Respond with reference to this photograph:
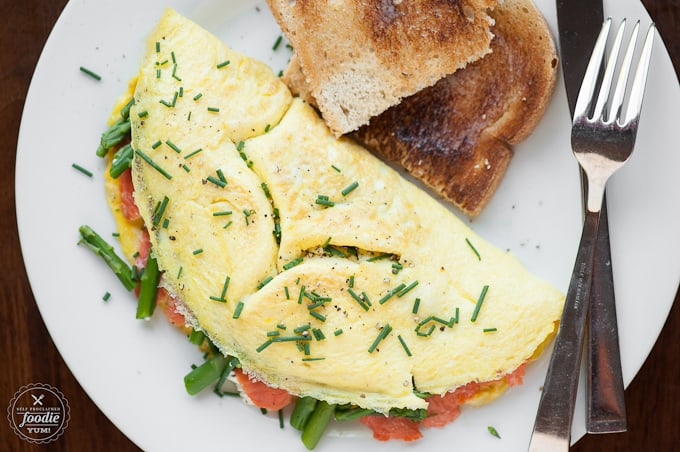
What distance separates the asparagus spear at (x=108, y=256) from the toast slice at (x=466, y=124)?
0.98 m

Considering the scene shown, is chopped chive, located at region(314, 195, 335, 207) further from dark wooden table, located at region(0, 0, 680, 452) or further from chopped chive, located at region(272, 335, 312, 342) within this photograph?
dark wooden table, located at region(0, 0, 680, 452)

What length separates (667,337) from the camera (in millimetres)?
2875

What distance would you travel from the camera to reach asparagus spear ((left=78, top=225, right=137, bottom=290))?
2.76 metres

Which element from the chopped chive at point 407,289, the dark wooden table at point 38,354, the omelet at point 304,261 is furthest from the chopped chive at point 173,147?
the dark wooden table at point 38,354

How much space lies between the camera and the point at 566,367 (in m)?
2.47

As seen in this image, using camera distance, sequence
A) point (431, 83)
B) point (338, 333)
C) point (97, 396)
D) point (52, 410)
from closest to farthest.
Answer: point (338, 333)
point (431, 83)
point (97, 396)
point (52, 410)

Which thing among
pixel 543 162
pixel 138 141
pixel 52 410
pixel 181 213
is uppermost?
pixel 543 162

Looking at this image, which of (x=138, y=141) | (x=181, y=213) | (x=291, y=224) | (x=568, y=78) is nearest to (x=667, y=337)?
(x=568, y=78)

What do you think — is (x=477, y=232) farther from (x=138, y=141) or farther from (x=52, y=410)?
(x=52, y=410)

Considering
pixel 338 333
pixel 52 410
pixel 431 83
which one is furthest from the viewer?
pixel 52 410

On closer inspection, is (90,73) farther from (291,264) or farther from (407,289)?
(407,289)

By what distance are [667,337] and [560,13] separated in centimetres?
139

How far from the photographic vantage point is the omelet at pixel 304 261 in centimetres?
236

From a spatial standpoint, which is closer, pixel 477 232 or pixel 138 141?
pixel 138 141
